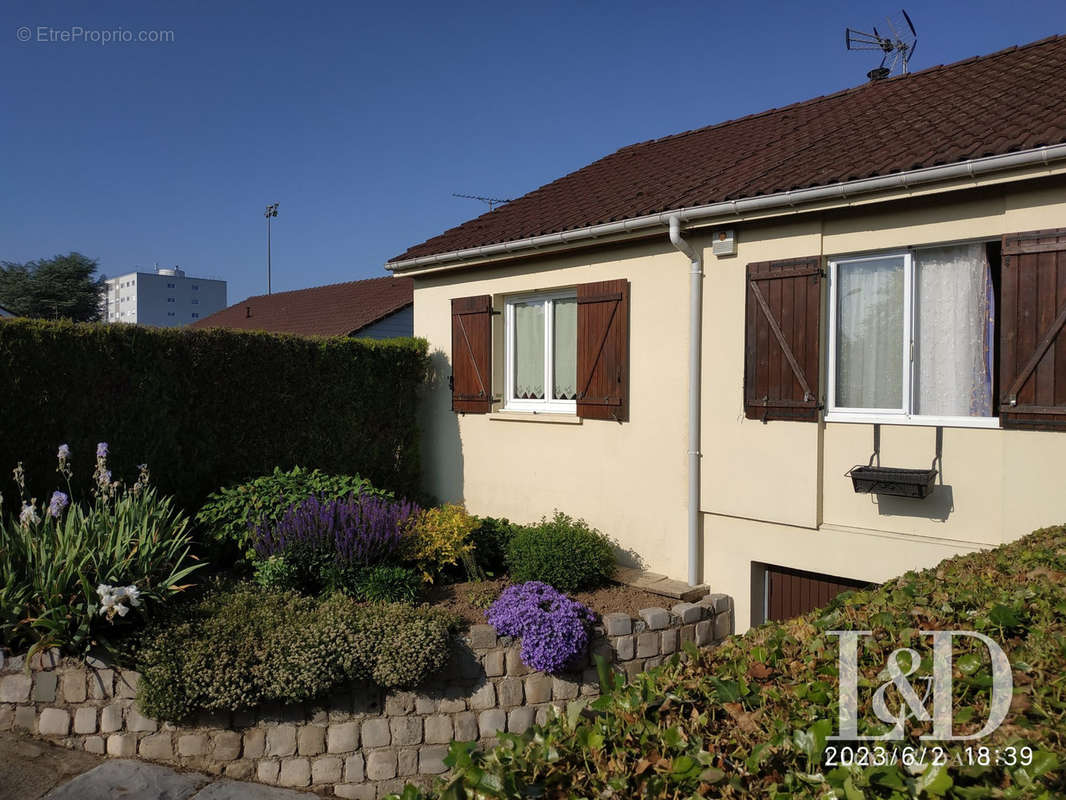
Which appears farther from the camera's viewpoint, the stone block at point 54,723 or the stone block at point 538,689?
the stone block at point 538,689

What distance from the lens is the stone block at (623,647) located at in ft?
19.2

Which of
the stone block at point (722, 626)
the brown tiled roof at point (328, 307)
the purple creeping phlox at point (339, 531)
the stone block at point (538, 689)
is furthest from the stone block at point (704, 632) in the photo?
the brown tiled roof at point (328, 307)

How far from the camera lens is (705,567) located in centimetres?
704

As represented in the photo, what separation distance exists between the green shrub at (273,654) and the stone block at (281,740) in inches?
8.4

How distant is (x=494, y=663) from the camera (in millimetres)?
5363

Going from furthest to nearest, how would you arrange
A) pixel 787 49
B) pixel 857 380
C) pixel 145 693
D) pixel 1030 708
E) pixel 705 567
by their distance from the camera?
pixel 787 49 → pixel 705 567 → pixel 857 380 → pixel 145 693 → pixel 1030 708

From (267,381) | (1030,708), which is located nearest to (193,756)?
(267,381)

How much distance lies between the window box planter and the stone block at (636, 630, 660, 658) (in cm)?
200

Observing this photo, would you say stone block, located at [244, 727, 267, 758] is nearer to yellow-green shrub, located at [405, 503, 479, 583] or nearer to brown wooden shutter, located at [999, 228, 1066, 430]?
yellow-green shrub, located at [405, 503, 479, 583]

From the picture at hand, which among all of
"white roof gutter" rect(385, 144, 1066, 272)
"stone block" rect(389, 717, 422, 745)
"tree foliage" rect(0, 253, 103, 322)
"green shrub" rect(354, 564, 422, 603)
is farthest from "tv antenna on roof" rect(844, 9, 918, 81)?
"tree foliage" rect(0, 253, 103, 322)

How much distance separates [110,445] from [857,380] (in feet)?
21.7

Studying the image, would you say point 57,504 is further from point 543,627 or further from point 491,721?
point 543,627

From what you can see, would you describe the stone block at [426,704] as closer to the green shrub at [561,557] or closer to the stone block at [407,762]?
the stone block at [407,762]

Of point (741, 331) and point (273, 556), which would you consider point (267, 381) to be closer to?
point (273, 556)
